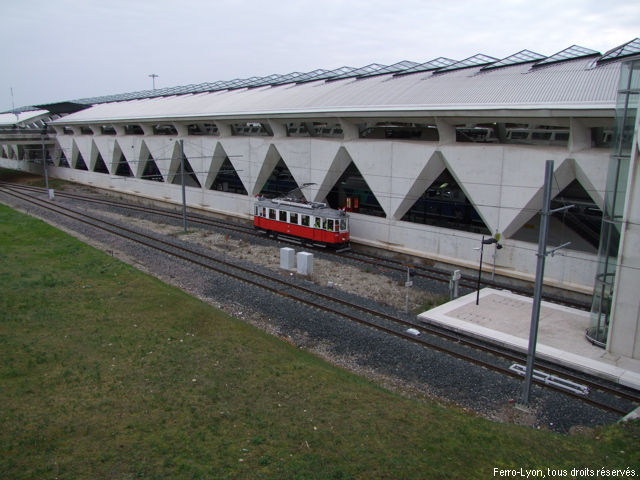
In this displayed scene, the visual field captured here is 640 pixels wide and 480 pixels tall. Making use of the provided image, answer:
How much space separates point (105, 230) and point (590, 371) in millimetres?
30470

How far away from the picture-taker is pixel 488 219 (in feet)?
77.5

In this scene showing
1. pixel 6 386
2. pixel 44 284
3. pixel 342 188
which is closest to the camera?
pixel 6 386

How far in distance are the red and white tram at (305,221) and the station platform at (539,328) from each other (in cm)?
897

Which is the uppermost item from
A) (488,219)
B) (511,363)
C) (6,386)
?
(488,219)

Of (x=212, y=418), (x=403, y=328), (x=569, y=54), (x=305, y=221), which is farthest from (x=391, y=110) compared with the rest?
(x=212, y=418)

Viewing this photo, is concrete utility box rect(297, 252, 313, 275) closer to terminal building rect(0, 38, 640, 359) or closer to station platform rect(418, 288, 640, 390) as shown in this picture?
terminal building rect(0, 38, 640, 359)

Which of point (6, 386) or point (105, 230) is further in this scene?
point (105, 230)

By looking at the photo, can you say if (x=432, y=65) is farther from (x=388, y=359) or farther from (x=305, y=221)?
(x=388, y=359)

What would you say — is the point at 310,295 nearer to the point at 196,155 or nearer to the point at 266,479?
the point at 266,479

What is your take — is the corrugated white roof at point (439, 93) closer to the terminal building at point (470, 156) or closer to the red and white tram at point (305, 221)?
the terminal building at point (470, 156)

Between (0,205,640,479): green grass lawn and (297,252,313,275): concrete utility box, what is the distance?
24.1 ft

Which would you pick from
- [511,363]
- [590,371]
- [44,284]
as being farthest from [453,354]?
[44,284]

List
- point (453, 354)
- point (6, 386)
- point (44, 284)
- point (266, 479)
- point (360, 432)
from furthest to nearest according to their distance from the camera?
point (44, 284), point (453, 354), point (6, 386), point (360, 432), point (266, 479)

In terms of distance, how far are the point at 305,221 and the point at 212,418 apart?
19.1 m
